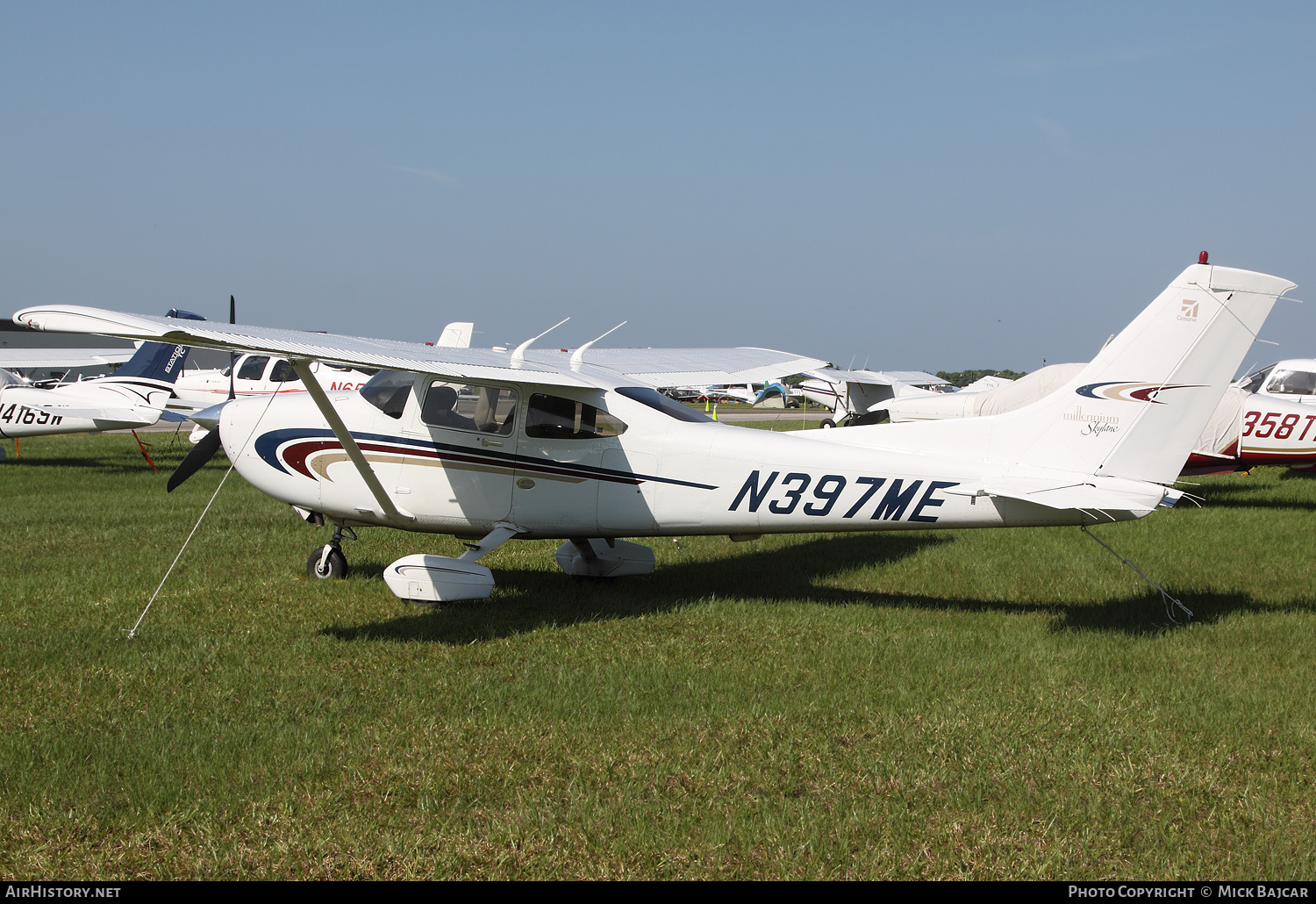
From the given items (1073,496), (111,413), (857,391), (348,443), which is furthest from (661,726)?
(857,391)

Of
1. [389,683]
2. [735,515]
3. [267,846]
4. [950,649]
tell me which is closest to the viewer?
[267,846]

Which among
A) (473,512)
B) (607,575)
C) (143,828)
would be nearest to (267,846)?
(143,828)

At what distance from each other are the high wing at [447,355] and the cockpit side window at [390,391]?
25 centimetres

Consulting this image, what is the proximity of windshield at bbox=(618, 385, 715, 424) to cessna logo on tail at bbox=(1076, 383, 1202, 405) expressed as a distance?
8.88 feet

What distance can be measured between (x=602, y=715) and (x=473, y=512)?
2.84 m

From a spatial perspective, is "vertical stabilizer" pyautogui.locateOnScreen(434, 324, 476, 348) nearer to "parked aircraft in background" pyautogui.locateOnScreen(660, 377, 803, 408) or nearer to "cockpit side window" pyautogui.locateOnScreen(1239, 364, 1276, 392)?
"cockpit side window" pyautogui.locateOnScreen(1239, 364, 1276, 392)

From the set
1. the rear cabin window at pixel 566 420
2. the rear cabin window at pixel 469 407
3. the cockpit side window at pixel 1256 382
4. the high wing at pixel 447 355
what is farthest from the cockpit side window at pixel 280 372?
the cockpit side window at pixel 1256 382

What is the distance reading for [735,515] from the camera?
7.00m

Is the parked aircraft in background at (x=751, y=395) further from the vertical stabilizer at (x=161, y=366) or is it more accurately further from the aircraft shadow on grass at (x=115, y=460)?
the vertical stabilizer at (x=161, y=366)

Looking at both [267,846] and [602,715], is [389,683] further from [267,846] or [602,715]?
[267,846]

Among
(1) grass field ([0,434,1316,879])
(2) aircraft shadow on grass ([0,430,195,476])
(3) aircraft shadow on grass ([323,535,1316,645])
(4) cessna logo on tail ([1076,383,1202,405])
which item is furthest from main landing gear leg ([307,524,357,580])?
(2) aircraft shadow on grass ([0,430,195,476])

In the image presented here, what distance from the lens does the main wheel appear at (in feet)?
27.2

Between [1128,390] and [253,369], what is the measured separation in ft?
55.7

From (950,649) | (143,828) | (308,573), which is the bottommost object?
(308,573)
